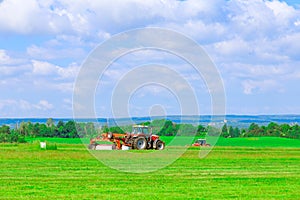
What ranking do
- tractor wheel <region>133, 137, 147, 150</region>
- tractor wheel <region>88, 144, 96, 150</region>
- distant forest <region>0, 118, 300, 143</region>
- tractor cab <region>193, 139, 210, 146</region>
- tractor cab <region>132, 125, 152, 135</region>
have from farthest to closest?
distant forest <region>0, 118, 300, 143</region> → tractor cab <region>193, 139, 210, 146</region> → tractor cab <region>132, 125, 152, 135</region> → tractor wheel <region>88, 144, 96, 150</region> → tractor wheel <region>133, 137, 147, 150</region>

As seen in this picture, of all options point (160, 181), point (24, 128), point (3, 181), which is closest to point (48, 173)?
point (3, 181)

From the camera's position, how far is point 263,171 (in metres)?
28.9

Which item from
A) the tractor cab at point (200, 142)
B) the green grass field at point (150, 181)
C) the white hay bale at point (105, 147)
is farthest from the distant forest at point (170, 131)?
the green grass field at point (150, 181)

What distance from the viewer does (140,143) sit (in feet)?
149

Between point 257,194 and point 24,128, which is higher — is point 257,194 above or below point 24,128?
below

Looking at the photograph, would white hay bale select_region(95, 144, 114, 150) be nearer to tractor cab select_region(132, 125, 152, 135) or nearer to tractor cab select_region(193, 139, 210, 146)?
tractor cab select_region(132, 125, 152, 135)

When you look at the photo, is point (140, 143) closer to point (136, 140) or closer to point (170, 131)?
point (136, 140)

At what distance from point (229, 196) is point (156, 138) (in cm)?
2679

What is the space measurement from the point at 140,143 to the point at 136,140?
1.57 ft

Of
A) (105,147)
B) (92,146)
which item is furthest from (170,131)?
(105,147)

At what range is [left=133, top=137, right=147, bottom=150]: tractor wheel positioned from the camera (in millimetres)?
45281

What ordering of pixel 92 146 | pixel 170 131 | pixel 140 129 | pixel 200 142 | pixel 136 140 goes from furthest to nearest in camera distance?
pixel 170 131
pixel 200 142
pixel 140 129
pixel 92 146
pixel 136 140

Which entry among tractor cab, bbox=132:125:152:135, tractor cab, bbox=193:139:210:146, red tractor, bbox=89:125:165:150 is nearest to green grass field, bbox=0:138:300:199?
red tractor, bbox=89:125:165:150

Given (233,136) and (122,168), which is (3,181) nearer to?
(122,168)
